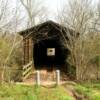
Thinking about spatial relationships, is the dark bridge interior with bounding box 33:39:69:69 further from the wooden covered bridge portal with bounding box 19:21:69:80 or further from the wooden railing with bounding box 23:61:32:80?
the wooden railing with bounding box 23:61:32:80

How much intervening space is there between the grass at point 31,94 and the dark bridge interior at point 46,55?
500 inches

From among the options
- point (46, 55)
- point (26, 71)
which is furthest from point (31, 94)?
point (46, 55)

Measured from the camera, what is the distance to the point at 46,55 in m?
31.7

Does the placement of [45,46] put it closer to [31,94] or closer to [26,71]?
[26,71]

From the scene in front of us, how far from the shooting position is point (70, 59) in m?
27.0

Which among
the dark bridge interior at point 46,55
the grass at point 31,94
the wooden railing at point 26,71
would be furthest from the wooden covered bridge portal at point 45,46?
the grass at point 31,94

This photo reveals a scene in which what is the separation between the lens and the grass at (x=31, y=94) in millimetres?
15391

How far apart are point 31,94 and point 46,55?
16.0m

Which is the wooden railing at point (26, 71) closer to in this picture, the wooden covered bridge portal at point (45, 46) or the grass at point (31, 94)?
the wooden covered bridge portal at point (45, 46)

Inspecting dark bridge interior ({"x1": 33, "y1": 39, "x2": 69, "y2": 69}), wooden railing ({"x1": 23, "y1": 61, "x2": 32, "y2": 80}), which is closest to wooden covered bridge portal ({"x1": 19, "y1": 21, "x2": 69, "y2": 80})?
dark bridge interior ({"x1": 33, "y1": 39, "x2": 69, "y2": 69})

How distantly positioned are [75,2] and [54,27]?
348 centimetres

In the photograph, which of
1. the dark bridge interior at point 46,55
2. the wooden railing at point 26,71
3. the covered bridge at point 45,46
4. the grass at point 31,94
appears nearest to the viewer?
the grass at point 31,94

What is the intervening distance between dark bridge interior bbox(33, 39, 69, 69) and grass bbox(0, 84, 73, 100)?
1271cm

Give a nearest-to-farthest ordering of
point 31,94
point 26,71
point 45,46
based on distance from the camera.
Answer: point 31,94 → point 26,71 → point 45,46
